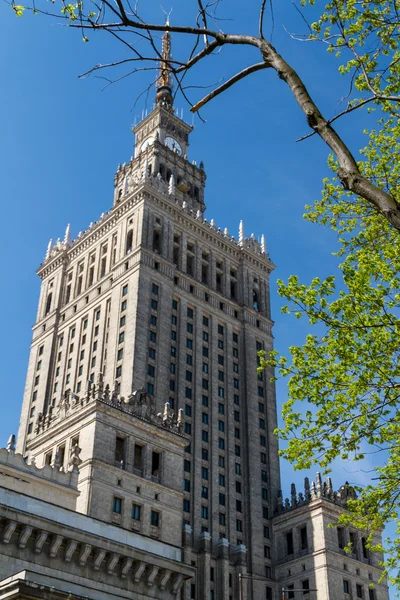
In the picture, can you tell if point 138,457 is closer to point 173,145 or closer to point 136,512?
point 136,512

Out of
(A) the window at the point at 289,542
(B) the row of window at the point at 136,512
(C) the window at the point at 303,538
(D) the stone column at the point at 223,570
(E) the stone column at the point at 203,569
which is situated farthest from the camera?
(A) the window at the point at 289,542

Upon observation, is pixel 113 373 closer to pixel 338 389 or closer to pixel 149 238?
pixel 149 238

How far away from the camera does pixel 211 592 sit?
78062 millimetres

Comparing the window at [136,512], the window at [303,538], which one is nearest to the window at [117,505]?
the window at [136,512]

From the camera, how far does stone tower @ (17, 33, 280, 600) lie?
68125 millimetres

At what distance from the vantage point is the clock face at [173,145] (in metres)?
126

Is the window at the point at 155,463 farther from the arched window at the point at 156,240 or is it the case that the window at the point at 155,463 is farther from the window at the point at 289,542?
the arched window at the point at 156,240

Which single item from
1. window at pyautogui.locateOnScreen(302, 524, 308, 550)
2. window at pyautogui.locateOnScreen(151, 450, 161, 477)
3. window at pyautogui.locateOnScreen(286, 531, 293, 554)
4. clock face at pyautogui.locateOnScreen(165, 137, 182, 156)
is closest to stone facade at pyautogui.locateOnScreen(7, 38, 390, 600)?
window at pyautogui.locateOnScreen(151, 450, 161, 477)

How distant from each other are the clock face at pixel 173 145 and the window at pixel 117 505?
7397cm

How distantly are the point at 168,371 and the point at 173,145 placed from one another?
51274mm

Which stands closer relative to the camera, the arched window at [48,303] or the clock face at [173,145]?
the arched window at [48,303]

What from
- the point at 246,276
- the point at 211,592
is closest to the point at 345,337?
the point at 211,592

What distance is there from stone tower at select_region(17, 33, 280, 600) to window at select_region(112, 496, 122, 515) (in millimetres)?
316

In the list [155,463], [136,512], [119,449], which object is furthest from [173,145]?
[136,512]
